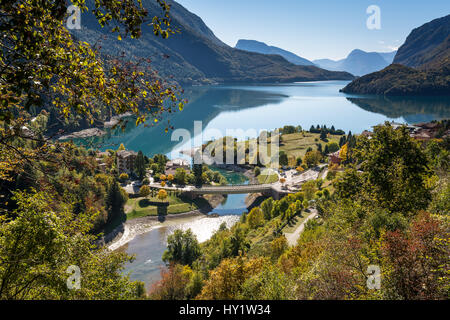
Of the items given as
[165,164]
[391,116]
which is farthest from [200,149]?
[391,116]

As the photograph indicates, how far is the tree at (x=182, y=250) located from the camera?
143 ft

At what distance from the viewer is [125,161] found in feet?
276

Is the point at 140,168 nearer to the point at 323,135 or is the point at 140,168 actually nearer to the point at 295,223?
the point at 295,223

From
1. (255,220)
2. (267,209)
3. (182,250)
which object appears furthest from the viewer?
(267,209)

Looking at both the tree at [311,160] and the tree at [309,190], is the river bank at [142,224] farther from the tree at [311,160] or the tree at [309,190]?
the tree at [311,160]

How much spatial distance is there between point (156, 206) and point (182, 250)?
1070 inches

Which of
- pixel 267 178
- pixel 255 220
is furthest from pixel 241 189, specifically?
pixel 255 220

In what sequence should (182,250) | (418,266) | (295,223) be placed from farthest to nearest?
1. (295,223)
2. (182,250)
3. (418,266)

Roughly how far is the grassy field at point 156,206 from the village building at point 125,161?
57.3 feet

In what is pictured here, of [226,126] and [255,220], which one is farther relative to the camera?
[226,126]

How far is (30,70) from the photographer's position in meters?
4.63

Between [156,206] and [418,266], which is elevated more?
[418,266]
